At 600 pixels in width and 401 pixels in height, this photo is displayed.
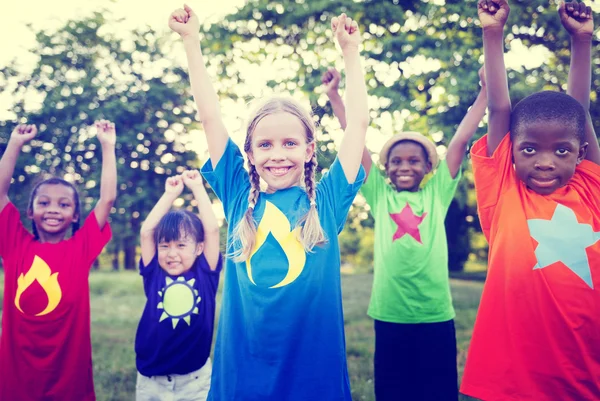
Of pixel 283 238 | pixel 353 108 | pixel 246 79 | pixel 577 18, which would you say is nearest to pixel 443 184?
pixel 577 18

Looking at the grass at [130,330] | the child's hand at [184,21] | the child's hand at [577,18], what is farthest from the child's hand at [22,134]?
the child's hand at [577,18]

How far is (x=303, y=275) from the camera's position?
2.19 meters

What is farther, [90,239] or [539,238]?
[90,239]

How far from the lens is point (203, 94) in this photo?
237cm

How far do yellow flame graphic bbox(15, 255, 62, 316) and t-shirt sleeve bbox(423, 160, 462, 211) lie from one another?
2612mm

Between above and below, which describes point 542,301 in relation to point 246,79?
below

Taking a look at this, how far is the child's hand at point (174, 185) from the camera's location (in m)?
3.52

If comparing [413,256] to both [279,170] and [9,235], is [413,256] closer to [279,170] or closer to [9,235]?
[279,170]

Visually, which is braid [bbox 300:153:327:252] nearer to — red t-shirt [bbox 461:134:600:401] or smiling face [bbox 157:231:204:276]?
red t-shirt [bbox 461:134:600:401]

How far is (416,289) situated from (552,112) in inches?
62.8

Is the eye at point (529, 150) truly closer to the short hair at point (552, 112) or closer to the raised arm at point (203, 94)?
the short hair at point (552, 112)

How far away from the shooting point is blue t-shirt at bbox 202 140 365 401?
212cm

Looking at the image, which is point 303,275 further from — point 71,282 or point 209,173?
point 71,282

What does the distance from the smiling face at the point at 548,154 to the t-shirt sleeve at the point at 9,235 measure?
120 inches
